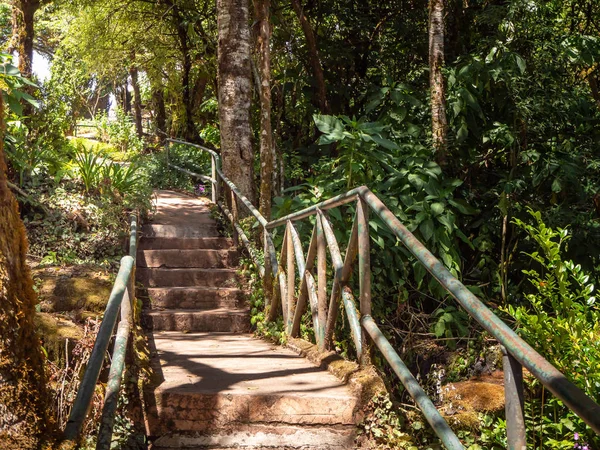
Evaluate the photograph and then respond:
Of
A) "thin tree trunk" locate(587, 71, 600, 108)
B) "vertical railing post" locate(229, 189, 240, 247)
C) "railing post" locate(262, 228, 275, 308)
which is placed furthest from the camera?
"thin tree trunk" locate(587, 71, 600, 108)

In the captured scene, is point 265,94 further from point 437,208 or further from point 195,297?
point 437,208

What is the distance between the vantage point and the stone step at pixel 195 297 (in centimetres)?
705

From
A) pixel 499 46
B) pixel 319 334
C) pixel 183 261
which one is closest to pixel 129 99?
pixel 183 261

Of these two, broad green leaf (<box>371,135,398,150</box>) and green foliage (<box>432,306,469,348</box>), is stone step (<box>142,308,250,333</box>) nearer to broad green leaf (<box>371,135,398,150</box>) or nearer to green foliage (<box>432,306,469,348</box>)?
green foliage (<box>432,306,469,348</box>)

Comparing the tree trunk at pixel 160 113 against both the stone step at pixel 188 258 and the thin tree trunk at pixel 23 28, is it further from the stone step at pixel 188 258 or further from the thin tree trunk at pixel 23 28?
the stone step at pixel 188 258

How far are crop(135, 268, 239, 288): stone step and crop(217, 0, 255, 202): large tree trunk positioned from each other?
1345 mm

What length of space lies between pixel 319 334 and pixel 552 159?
307 centimetres

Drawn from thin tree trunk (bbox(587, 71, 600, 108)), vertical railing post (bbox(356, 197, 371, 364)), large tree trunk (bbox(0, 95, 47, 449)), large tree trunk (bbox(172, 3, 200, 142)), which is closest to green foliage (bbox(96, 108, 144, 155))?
large tree trunk (bbox(172, 3, 200, 142))

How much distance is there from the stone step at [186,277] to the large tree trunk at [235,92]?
1345 millimetres

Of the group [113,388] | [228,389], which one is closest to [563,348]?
[228,389]

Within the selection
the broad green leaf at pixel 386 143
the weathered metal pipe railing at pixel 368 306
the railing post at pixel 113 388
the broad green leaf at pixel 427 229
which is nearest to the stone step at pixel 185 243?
the weathered metal pipe railing at pixel 368 306

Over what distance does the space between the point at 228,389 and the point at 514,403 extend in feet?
6.30

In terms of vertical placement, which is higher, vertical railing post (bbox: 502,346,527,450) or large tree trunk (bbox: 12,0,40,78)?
large tree trunk (bbox: 12,0,40,78)

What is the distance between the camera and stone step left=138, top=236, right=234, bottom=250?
8.30 meters
